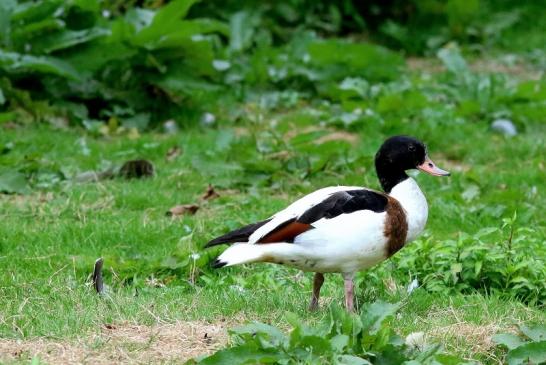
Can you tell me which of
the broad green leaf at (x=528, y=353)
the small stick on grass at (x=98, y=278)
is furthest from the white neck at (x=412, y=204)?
the small stick on grass at (x=98, y=278)

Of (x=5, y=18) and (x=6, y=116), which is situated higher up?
(x=5, y=18)

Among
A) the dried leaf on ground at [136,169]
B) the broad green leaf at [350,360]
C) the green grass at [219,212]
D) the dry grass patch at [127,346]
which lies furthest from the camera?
the dried leaf on ground at [136,169]

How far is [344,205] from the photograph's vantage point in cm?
518

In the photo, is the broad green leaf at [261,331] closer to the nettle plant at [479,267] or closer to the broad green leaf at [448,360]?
the broad green leaf at [448,360]

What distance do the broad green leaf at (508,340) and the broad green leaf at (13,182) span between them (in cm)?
386

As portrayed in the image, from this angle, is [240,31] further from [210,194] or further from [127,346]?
[127,346]

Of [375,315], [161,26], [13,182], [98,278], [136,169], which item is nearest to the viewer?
[375,315]

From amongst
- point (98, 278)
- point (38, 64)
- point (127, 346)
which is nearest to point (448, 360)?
point (127, 346)

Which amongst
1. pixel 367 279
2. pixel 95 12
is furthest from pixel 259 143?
pixel 367 279

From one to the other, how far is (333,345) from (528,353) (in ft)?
2.74

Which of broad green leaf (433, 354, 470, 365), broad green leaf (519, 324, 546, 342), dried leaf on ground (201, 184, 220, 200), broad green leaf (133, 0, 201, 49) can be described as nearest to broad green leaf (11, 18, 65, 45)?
broad green leaf (133, 0, 201, 49)

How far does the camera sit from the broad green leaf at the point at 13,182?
7.52 metres

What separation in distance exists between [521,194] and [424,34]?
4901mm

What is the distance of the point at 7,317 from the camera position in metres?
4.98
